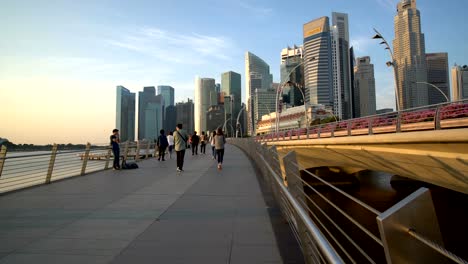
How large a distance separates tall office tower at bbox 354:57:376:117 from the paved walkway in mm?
65411

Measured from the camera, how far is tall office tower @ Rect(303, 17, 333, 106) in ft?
227

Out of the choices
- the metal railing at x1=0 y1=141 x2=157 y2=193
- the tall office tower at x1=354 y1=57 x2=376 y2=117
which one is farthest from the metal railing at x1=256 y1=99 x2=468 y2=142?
the tall office tower at x1=354 y1=57 x2=376 y2=117

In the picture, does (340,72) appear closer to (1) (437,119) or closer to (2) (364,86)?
(2) (364,86)

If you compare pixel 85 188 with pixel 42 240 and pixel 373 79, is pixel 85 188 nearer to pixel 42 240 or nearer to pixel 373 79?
pixel 42 240

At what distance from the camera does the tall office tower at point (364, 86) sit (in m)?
67.4

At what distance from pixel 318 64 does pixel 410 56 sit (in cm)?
2848

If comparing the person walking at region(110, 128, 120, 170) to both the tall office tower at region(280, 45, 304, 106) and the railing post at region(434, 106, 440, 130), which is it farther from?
the tall office tower at region(280, 45, 304, 106)

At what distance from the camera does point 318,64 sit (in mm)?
74125

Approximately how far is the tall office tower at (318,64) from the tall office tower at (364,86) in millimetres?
6324

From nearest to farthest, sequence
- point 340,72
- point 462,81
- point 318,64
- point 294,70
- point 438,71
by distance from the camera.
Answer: point 462,81
point 438,71
point 318,64
point 340,72
point 294,70

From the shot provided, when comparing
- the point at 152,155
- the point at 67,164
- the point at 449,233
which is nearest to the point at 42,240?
the point at 67,164

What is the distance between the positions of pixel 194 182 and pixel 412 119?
824 cm

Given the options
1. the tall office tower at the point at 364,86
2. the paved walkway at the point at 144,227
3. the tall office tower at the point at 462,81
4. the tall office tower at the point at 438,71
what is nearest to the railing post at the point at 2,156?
the paved walkway at the point at 144,227

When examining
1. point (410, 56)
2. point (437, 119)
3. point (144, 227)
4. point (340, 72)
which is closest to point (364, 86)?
point (340, 72)
